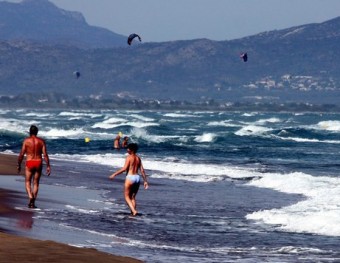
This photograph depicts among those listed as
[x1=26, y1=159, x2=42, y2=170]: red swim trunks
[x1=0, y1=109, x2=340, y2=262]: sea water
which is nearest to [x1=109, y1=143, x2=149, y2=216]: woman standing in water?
[x1=0, y1=109, x2=340, y2=262]: sea water

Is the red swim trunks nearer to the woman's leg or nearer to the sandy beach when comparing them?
the woman's leg

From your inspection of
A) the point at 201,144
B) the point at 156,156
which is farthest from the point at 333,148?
the point at 156,156

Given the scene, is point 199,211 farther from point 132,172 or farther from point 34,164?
point 34,164

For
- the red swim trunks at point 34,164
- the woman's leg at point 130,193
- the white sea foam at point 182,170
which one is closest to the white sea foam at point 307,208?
the white sea foam at point 182,170

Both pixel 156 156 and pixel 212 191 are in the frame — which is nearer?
pixel 212 191

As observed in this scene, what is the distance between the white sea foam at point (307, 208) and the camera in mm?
18656

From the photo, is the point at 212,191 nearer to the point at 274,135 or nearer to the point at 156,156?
the point at 156,156

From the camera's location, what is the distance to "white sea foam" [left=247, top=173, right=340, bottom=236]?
1866 centimetres

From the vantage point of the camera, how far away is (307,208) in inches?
856

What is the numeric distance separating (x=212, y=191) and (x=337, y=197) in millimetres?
3206

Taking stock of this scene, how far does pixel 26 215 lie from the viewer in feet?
57.9

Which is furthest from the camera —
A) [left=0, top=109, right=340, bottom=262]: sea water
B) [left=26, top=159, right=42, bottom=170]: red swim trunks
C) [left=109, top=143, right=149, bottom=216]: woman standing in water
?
[left=109, top=143, right=149, bottom=216]: woman standing in water

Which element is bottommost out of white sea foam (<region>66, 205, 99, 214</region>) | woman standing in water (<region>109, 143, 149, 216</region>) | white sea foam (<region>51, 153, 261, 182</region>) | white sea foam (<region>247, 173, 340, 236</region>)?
white sea foam (<region>247, 173, 340, 236</region>)

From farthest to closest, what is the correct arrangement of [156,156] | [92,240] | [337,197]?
[156,156]
[337,197]
[92,240]
